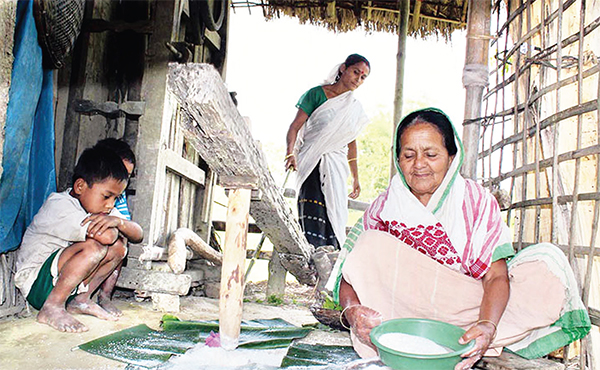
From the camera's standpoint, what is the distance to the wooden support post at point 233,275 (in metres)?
2.10

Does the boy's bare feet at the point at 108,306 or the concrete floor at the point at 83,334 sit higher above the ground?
the boy's bare feet at the point at 108,306

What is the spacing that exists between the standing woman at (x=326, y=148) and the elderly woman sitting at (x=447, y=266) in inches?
67.6

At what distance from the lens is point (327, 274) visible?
11.0 ft

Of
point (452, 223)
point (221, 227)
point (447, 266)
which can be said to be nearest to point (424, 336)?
point (447, 266)

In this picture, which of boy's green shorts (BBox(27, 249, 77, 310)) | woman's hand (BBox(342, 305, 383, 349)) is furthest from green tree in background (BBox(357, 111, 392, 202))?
woman's hand (BBox(342, 305, 383, 349))

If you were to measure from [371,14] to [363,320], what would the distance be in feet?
15.1

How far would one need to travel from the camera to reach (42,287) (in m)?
2.44

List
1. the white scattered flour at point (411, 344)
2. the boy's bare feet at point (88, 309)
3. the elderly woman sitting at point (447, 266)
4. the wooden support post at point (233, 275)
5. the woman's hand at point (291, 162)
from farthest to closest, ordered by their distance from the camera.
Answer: the woman's hand at point (291, 162)
the boy's bare feet at point (88, 309)
the wooden support post at point (233, 275)
the elderly woman sitting at point (447, 266)
the white scattered flour at point (411, 344)

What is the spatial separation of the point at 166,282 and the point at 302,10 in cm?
381

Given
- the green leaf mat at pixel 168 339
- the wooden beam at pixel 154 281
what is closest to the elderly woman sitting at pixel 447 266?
the green leaf mat at pixel 168 339

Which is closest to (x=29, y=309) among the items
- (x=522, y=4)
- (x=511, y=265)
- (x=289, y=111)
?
(x=511, y=265)

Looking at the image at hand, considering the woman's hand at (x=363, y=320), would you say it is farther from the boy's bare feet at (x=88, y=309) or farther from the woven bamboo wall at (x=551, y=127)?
the boy's bare feet at (x=88, y=309)

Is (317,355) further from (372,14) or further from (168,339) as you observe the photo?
(372,14)

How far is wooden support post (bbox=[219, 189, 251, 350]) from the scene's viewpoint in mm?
2104
